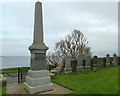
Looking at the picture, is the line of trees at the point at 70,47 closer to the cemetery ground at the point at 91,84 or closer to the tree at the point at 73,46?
the tree at the point at 73,46

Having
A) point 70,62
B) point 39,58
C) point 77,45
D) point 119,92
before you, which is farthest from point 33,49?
point 77,45

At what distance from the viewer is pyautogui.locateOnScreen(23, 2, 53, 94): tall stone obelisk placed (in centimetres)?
880

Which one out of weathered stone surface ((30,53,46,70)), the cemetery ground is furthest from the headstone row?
weathered stone surface ((30,53,46,70))

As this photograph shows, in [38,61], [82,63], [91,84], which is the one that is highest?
[38,61]

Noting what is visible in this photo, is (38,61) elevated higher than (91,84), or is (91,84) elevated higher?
(38,61)

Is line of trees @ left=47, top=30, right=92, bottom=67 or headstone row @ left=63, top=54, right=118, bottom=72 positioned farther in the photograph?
line of trees @ left=47, top=30, right=92, bottom=67

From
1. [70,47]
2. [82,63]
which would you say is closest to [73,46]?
[70,47]

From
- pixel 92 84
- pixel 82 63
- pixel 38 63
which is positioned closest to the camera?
pixel 38 63

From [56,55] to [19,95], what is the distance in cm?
2300

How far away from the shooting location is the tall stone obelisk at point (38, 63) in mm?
8797

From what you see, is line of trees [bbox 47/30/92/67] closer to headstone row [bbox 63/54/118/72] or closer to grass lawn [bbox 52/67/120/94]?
headstone row [bbox 63/54/118/72]

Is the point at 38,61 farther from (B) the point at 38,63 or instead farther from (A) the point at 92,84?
(A) the point at 92,84

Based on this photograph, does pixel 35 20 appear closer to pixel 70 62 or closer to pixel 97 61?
pixel 70 62

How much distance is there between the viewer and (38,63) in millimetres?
Answer: 9188
